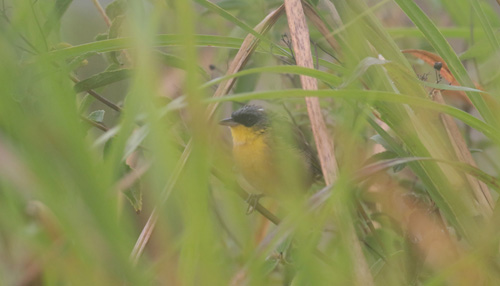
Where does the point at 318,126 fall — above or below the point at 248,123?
above

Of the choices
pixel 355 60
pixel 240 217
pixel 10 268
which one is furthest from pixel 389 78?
pixel 10 268

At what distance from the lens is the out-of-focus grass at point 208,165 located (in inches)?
27.6

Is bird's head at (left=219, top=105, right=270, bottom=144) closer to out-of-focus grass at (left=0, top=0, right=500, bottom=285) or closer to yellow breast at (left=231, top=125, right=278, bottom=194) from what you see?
yellow breast at (left=231, top=125, right=278, bottom=194)

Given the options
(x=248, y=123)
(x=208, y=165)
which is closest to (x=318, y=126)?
(x=208, y=165)

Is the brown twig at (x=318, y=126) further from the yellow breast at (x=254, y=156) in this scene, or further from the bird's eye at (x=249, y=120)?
the bird's eye at (x=249, y=120)

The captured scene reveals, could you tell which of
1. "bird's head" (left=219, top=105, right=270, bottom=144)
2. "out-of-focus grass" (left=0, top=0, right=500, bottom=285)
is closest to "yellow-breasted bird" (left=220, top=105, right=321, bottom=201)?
"bird's head" (left=219, top=105, right=270, bottom=144)

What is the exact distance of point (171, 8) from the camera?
6.12 ft

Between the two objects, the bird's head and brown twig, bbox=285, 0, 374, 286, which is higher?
brown twig, bbox=285, 0, 374, 286

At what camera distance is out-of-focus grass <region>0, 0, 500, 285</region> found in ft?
2.30

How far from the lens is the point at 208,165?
755 millimetres

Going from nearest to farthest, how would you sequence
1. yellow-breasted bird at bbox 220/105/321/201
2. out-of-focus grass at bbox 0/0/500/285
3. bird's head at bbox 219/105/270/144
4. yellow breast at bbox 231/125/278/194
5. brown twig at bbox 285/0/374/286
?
1. out-of-focus grass at bbox 0/0/500/285
2. brown twig at bbox 285/0/374/286
3. yellow-breasted bird at bbox 220/105/321/201
4. yellow breast at bbox 231/125/278/194
5. bird's head at bbox 219/105/270/144

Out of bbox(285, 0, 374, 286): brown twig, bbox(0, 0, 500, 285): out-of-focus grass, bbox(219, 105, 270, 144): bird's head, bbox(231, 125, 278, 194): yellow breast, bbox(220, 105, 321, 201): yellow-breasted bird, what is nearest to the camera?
bbox(0, 0, 500, 285): out-of-focus grass

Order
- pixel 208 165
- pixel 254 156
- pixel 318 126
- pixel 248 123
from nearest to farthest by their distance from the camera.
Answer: pixel 208 165, pixel 318 126, pixel 254 156, pixel 248 123

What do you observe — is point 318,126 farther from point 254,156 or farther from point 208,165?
point 254,156
